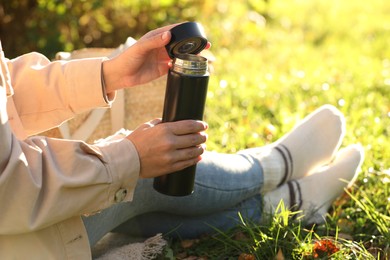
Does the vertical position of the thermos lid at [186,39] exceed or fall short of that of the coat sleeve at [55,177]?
it exceeds it

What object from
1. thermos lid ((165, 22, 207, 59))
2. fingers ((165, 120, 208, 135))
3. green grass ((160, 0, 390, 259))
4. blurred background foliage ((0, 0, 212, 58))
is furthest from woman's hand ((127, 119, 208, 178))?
blurred background foliage ((0, 0, 212, 58))

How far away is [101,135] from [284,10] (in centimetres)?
395

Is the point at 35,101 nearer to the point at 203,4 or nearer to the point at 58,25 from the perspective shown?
the point at 58,25

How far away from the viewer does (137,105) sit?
273 cm

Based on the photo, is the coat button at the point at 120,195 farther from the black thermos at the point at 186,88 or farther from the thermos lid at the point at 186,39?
the thermos lid at the point at 186,39

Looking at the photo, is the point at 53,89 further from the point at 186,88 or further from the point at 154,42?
the point at 186,88

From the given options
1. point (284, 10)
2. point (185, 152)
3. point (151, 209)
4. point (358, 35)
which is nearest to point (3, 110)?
point (185, 152)

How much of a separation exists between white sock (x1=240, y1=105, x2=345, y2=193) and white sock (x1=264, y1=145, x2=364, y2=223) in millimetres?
30

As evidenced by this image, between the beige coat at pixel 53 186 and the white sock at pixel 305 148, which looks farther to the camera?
the white sock at pixel 305 148

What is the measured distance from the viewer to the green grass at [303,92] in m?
2.09

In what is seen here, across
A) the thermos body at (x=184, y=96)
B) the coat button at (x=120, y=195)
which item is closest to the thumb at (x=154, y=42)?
the thermos body at (x=184, y=96)

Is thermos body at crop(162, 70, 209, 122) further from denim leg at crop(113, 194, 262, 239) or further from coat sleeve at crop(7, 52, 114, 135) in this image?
denim leg at crop(113, 194, 262, 239)

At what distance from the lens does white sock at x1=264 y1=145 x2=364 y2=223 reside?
2.25 meters

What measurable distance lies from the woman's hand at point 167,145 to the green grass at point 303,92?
0.52 metres
